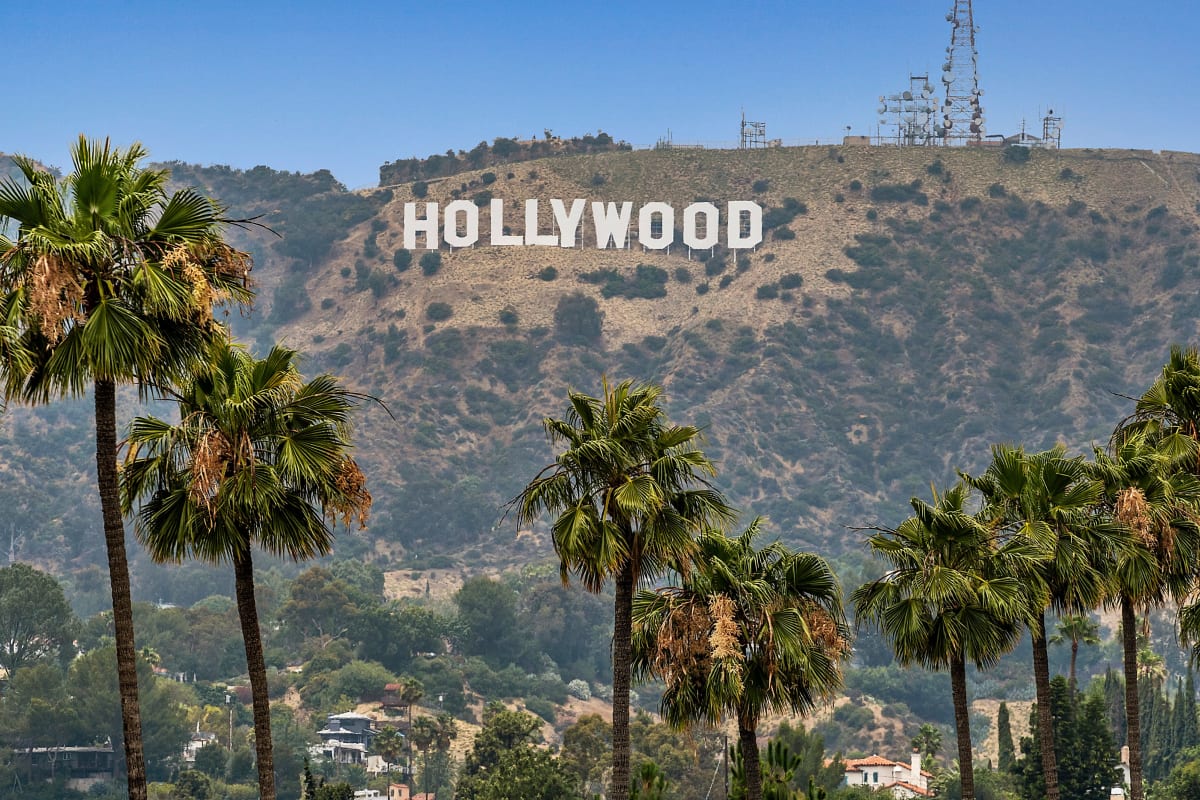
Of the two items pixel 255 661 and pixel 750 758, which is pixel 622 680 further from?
pixel 255 661

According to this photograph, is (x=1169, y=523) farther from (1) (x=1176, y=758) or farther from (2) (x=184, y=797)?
(2) (x=184, y=797)

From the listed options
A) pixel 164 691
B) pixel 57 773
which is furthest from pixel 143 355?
pixel 164 691

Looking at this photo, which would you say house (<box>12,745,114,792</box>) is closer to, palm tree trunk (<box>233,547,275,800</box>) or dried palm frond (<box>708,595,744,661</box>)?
dried palm frond (<box>708,595,744,661</box>)

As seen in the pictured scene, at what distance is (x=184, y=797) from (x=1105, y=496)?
101861mm

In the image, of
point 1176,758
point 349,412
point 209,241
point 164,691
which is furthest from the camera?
point 164,691

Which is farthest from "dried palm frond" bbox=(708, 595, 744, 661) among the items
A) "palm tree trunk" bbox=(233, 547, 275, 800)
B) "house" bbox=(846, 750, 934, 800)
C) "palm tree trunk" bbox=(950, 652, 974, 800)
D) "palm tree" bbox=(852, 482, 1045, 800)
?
"house" bbox=(846, 750, 934, 800)

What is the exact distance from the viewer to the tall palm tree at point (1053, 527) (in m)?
38.6

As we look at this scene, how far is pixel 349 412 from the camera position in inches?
1213

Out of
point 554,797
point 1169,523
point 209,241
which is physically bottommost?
point 554,797

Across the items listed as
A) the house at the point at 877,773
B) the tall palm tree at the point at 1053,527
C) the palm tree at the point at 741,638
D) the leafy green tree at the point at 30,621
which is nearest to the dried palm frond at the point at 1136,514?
the tall palm tree at the point at 1053,527

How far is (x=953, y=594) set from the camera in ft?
120

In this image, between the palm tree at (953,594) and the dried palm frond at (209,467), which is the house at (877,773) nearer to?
the palm tree at (953,594)

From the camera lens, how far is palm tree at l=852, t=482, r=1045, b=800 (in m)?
36.5

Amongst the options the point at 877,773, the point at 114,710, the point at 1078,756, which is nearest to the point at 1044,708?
the point at 1078,756
